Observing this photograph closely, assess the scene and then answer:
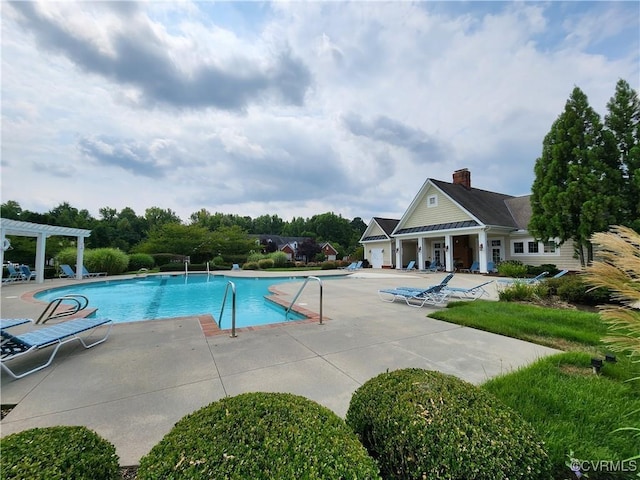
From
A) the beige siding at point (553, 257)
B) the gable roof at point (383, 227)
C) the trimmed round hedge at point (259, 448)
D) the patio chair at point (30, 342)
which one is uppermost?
the gable roof at point (383, 227)

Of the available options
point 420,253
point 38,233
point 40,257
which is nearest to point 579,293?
point 420,253

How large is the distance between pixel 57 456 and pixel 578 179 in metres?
19.5

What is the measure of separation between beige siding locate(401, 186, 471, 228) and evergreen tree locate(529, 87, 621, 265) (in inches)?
219

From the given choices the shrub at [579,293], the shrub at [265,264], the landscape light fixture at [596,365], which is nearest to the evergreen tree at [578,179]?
the shrub at [579,293]

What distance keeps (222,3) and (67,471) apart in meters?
9.43

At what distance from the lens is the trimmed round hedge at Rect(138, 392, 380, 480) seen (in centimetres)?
120

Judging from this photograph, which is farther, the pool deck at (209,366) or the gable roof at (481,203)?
the gable roof at (481,203)

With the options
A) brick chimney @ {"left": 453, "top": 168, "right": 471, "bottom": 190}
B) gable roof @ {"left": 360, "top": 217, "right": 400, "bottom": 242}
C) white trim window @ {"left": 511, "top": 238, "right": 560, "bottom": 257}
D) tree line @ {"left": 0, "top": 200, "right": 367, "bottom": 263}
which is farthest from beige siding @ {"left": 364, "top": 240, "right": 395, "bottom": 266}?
tree line @ {"left": 0, "top": 200, "right": 367, "bottom": 263}

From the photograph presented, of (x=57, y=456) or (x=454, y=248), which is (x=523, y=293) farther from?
(x=454, y=248)

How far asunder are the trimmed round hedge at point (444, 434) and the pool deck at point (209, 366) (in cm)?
122

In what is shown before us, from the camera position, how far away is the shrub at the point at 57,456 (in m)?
1.16

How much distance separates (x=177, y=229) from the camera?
1181 inches

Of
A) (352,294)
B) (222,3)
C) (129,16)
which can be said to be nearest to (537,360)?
(352,294)

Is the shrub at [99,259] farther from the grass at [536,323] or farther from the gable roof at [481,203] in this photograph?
the gable roof at [481,203]
